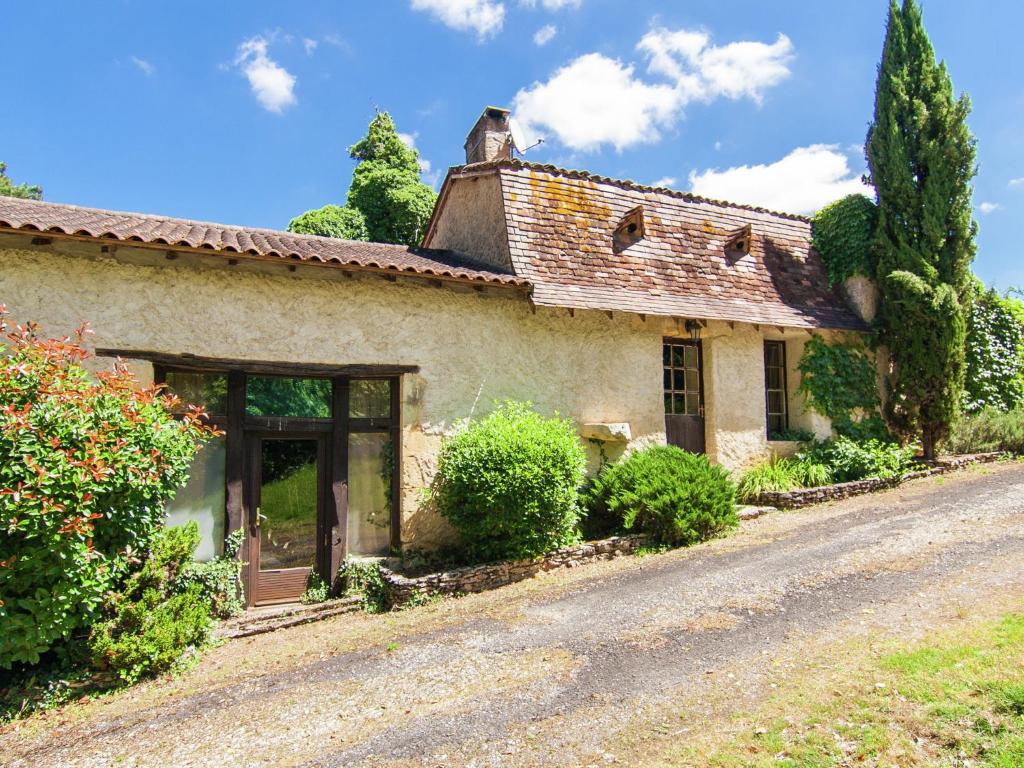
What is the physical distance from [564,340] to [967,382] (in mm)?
8677

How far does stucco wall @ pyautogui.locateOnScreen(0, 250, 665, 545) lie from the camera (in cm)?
713

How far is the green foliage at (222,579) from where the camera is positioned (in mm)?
7090

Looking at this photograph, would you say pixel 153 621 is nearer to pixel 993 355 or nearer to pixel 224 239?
pixel 224 239

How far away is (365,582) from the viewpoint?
314 inches

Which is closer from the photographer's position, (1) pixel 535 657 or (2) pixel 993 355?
(1) pixel 535 657

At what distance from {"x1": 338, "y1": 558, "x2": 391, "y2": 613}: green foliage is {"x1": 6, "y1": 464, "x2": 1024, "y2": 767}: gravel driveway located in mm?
400

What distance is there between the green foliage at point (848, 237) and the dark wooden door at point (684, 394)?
3730 millimetres

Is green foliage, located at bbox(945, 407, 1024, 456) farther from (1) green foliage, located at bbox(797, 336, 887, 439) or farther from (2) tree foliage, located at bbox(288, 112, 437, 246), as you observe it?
(2) tree foliage, located at bbox(288, 112, 437, 246)

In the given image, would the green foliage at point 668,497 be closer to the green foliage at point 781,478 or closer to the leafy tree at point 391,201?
the green foliage at point 781,478

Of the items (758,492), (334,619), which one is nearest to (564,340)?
(758,492)

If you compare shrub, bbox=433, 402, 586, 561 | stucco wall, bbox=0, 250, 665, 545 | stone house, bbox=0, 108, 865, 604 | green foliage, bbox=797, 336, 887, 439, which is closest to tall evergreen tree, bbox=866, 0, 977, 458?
green foliage, bbox=797, 336, 887, 439

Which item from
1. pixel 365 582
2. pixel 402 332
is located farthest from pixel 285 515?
pixel 402 332

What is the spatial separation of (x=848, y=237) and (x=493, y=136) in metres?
7.19

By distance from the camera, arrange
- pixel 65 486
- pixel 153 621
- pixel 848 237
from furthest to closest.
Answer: pixel 848 237 < pixel 153 621 < pixel 65 486
